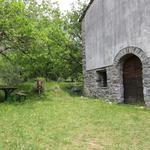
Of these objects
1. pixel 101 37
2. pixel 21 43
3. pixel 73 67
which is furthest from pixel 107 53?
pixel 73 67

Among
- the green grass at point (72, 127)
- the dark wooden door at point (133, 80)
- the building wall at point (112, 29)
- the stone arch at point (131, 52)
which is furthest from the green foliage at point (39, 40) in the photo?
the dark wooden door at point (133, 80)

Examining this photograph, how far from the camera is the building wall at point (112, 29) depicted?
12.6 meters

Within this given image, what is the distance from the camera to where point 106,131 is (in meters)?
8.45

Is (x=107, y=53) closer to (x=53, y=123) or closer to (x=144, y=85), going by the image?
(x=144, y=85)

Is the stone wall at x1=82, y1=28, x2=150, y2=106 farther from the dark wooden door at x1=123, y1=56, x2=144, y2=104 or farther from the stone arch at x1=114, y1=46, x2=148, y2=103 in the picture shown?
the dark wooden door at x1=123, y1=56, x2=144, y2=104

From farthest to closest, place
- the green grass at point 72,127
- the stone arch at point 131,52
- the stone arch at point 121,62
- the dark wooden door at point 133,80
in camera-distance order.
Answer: the dark wooden door at point 133,80 → the stone arch at point 121,62 → the stone arch at point 131,52 → the green grass at point 72,127

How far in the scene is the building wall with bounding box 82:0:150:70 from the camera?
12562 mm

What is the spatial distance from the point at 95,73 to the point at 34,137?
31.1ft

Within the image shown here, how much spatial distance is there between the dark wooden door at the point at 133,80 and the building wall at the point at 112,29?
907mm

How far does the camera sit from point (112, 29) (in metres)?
14.7

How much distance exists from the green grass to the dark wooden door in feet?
4.97

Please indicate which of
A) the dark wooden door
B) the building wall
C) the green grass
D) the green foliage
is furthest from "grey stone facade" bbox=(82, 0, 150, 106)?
the green foliage

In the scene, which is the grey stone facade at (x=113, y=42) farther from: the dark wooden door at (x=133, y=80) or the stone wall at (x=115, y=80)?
the dark wooden door at (x=133, y=80)

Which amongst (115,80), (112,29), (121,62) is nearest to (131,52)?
(121,62)
